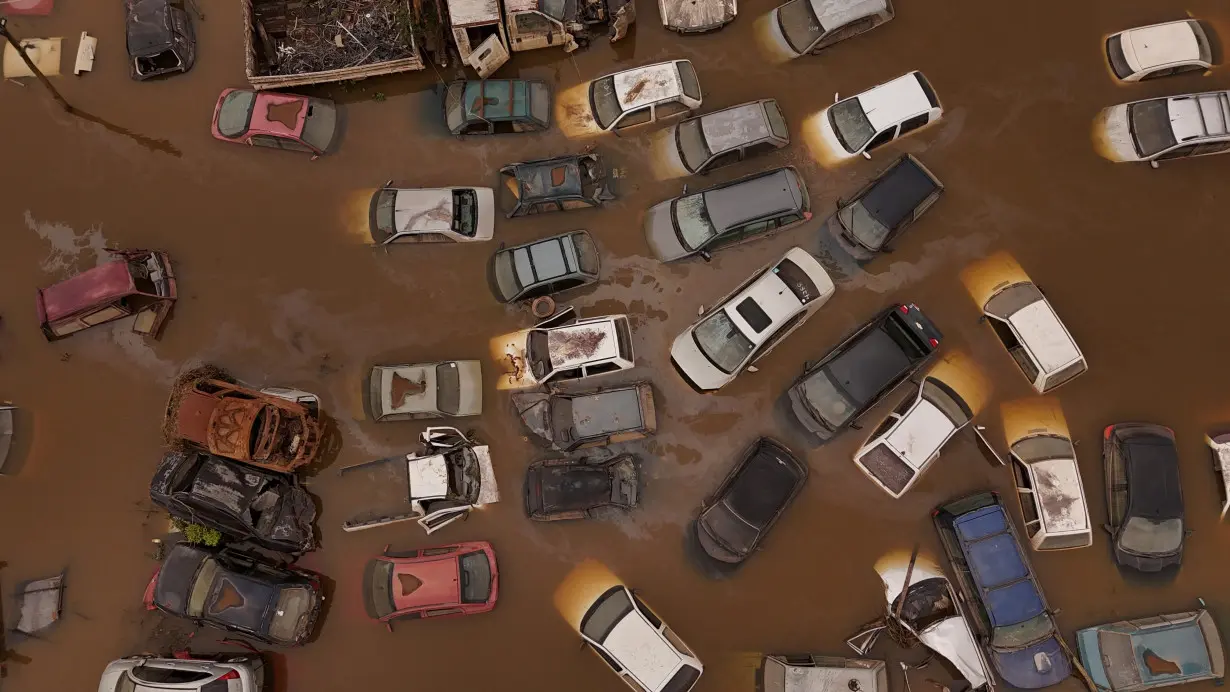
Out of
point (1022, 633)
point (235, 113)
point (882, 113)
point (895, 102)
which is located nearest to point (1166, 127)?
point (895, 102)

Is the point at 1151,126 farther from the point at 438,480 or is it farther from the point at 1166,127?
the point at 438,480

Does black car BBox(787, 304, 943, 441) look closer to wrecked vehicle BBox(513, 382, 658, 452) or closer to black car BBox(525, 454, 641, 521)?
wrecked vehicle BBox(513, 382, 658, 452)

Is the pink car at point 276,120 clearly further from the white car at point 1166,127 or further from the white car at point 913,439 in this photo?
the white car at point 1166,127

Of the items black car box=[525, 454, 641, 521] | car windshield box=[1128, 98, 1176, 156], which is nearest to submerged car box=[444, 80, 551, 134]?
black car box=[525, 454, 641, 521]

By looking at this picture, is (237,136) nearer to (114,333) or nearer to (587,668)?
(114,333)

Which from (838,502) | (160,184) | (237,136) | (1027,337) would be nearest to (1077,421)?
(1027,337)

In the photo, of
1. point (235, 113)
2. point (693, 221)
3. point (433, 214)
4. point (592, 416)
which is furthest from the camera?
point (235, 113)

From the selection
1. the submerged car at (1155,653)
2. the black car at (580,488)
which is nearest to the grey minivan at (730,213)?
the black car at (580,488)
